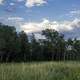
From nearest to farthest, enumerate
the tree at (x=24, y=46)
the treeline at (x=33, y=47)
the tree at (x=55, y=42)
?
the treeline at (x=33, y=47) < the tree at (x=24, y=46) < the tree at (x=55, y=42)

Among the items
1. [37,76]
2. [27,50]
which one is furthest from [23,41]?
[37,76]

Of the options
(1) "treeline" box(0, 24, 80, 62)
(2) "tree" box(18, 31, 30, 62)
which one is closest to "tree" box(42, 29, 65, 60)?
(1) "treeline" box(0, 24, 80, 62)

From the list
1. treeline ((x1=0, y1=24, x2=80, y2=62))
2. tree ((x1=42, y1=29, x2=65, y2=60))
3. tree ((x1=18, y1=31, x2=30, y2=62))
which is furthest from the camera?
tree ((x1=42, y1=29, x2=65, y2=60))

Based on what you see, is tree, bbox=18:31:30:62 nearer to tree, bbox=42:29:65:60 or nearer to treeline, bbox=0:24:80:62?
treeline, bbox=0:24:80:62

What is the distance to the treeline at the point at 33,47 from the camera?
6675cm

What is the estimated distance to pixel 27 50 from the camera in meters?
76.4

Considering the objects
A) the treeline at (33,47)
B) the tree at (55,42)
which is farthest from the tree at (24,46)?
the tree at (55,42)

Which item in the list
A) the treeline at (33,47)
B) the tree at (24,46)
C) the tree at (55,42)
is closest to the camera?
the treeline at (33,47)

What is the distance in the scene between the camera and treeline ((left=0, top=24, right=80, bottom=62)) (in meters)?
66.8

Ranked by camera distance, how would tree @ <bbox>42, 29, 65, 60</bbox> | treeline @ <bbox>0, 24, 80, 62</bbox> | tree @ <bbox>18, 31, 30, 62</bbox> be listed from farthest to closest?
tree @ <bbox>42, 29, 65, 60</bbox>, tree @ <bbox>18, 31, 30, 62</bbox>, treeline @ <bbox>0, 24, 80, 62</bbox>

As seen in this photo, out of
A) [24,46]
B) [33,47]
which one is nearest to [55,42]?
[33,47]

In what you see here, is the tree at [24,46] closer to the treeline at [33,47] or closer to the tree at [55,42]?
the treeline at [33,47]

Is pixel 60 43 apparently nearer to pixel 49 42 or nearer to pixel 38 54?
pixel 49 42

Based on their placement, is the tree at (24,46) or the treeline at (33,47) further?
the tree at (24,46)
